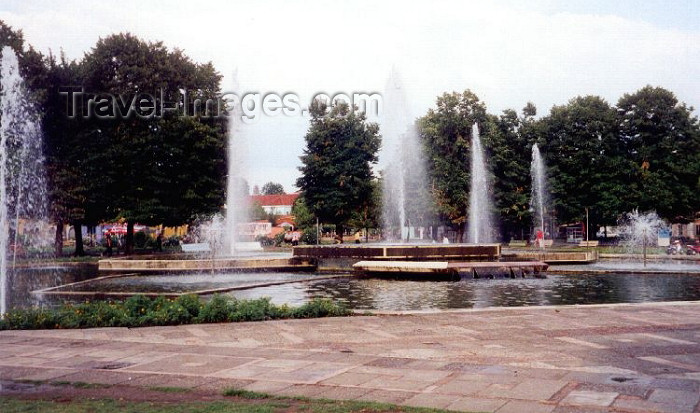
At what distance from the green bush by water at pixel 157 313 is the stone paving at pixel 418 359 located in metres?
0.45

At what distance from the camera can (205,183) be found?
45156 millimetres

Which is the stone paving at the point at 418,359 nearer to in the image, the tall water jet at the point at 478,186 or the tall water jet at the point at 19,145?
the tall water jet at the point at 19,145

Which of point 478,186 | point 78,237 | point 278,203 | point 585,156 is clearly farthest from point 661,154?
point 278,203

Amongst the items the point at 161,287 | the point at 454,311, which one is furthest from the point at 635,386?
the point at 161,287

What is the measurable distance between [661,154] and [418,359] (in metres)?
55.0

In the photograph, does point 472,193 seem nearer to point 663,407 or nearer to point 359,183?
point 359,183

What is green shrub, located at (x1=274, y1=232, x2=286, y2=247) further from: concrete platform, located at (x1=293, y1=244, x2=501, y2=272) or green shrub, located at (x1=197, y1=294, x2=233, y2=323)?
green shrub, located at (x1=197, y1=294, x2=233, y2=323)

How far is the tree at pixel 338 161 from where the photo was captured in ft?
187

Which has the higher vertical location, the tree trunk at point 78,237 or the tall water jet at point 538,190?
the tall water jet at point 538,190

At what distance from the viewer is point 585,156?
58469mm

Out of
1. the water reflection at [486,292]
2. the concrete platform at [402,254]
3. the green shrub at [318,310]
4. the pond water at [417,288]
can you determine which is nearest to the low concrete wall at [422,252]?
the concrete platform at [402,254]

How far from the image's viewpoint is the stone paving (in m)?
6.93

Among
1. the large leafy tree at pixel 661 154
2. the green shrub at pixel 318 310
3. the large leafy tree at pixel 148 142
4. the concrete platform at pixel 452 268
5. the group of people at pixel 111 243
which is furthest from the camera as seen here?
the large leafy tree at pixel 661 154

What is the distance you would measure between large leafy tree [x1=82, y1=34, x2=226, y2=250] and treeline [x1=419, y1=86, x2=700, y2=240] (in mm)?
22201
